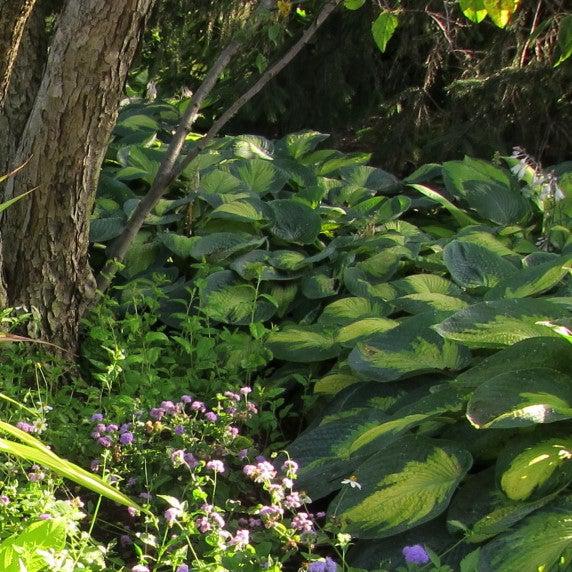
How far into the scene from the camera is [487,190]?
13.2 feet

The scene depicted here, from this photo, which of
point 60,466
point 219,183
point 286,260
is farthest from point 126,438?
point 219,183

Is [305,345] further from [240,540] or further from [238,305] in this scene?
[240,540]

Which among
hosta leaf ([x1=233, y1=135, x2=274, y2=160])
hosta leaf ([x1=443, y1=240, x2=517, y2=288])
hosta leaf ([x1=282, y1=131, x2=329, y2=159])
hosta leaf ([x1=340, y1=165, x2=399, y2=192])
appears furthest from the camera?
hosta leaf ([x1=282, y1=131, x2=329, y2=159])

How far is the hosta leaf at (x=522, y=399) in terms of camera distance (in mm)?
2213

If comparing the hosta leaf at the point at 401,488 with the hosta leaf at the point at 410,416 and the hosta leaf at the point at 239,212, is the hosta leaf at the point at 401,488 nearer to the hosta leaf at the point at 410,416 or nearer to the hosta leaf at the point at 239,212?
the hosta leaf at the point at 410,416

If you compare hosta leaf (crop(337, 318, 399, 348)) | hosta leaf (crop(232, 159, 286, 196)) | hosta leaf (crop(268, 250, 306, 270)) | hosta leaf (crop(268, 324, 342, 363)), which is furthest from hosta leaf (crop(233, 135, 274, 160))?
hosta leaf (crop(337, 318, 399, 348))

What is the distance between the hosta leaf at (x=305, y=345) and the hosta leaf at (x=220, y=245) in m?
0.54

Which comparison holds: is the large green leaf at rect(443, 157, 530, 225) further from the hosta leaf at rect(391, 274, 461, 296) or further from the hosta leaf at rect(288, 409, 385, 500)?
the hosta leaf at rect(288, 409, 385, 500)

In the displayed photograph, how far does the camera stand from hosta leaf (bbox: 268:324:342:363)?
3.02m

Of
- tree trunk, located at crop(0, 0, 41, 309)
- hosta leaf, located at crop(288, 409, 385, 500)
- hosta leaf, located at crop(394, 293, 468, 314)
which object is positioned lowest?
hosta leaf, located at crop(288, 409, 385, 500)

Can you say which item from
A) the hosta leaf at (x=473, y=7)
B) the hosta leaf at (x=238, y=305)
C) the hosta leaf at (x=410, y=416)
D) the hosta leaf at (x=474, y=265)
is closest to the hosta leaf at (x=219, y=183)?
the hosta leaf at (x=238, y=305)

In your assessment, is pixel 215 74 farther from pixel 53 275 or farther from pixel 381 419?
pixel 381 419

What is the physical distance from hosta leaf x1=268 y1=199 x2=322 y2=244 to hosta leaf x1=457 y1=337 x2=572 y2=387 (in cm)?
137

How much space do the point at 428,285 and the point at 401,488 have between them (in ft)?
3.28
